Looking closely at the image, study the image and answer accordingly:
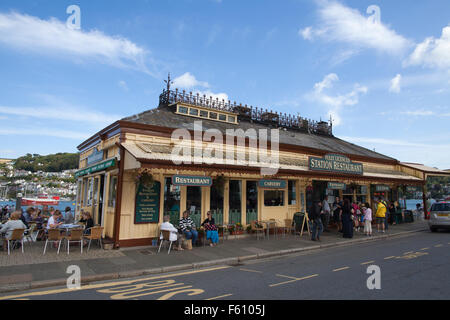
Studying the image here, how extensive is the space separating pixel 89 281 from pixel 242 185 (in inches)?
318

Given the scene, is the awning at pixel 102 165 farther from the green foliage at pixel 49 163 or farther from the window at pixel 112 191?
the green foliage at pixel 49 163

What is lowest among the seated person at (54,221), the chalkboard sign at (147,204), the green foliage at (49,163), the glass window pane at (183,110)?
the seated person at (54,221)

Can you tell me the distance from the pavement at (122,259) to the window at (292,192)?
3154 millimetres

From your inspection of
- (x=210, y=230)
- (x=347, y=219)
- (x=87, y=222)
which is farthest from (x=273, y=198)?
(x=87, y=222)

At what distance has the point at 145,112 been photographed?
1372 centimetres

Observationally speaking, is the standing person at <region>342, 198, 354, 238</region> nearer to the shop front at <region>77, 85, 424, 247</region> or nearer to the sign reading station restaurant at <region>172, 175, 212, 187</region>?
the shop front at <region>77, 85, 424, 247</region>

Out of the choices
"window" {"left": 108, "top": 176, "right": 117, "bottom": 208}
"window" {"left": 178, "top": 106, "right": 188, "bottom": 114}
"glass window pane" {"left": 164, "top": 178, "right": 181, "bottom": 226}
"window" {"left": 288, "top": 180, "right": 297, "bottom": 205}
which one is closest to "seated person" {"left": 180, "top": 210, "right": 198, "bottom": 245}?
"glass window pane" {"left": 164, "top": 178, "right": 181, "bottom": 226}

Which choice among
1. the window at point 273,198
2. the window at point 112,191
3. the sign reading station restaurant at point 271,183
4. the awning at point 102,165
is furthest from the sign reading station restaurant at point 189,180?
the window at point 273,198

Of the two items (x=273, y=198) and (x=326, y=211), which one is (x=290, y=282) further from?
(x=326, y=211)

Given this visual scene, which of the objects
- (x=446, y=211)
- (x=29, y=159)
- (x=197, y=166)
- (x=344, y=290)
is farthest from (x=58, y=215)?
(x=29, y=159)

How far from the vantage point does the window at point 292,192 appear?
15.4 metres

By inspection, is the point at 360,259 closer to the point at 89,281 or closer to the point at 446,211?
the point at 89,281

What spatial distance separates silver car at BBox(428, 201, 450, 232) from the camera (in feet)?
50.5

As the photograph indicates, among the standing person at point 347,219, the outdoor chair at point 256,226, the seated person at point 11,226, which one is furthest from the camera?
the standing person at point 347,219
